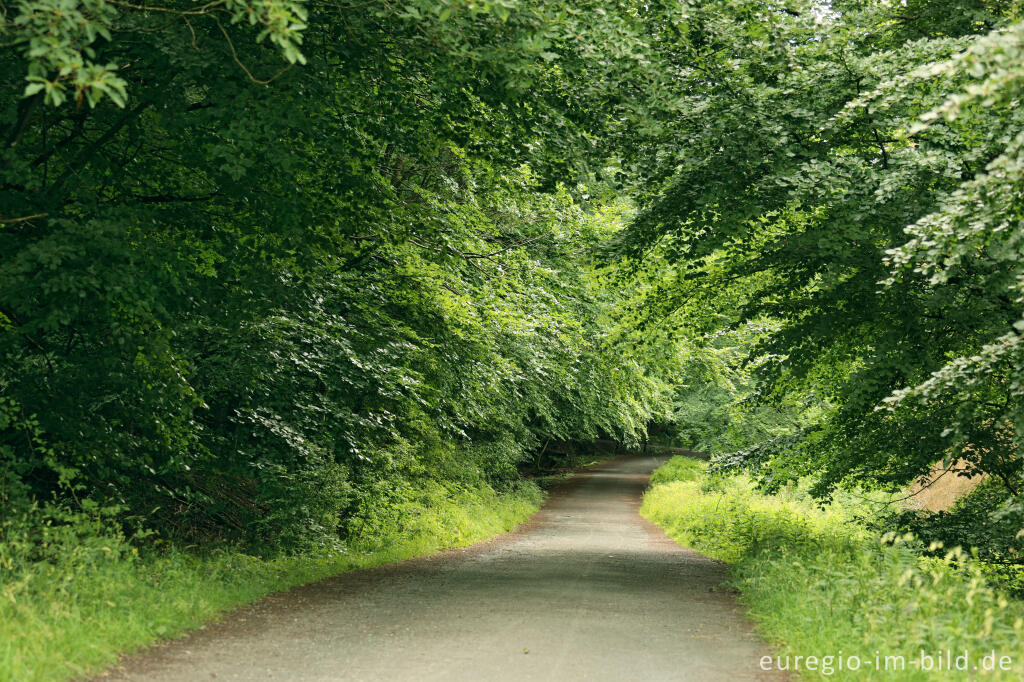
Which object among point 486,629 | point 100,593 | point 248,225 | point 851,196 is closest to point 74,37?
point 248,225

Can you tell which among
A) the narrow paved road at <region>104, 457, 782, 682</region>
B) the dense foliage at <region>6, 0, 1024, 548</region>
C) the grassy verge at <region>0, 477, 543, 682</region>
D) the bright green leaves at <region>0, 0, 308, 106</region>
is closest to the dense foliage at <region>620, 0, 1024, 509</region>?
the dense foliage at <region>6, 0, 1024, 548</region>

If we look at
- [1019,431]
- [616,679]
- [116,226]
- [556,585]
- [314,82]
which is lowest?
[556,585]

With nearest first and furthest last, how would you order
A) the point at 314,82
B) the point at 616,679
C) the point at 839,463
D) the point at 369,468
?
1. the point at 616,679
2. the point at 314,82
3. the point at 839,463
4. the point at 369,468

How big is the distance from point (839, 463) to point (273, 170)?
900cm

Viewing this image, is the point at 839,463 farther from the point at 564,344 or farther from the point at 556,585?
the point at 564,344

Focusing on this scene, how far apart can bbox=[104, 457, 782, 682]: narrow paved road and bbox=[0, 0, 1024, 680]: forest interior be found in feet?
1.50

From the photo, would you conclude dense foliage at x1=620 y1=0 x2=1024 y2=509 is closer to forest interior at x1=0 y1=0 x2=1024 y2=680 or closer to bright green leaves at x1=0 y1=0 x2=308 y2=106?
forest interior at x1=0 y1=0 x2=1024 y2=680

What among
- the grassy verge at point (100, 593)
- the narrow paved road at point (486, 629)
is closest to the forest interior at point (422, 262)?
the grassy verge at point (100, 593)

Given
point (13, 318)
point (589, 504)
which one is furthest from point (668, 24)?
point (589, 504)

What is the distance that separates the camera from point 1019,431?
7.86 meters

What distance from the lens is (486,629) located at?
328 inches

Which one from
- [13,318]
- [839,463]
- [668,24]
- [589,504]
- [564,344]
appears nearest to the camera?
[13,318]

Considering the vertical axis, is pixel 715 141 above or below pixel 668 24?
below

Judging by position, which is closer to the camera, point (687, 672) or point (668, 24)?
point (687, 672)
